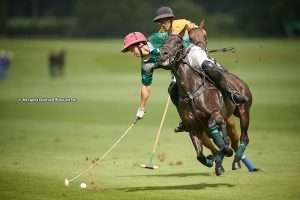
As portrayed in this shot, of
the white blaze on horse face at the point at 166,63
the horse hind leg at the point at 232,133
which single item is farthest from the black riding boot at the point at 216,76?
the horse hind leg at the point at 232,133

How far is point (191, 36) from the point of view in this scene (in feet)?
51.2

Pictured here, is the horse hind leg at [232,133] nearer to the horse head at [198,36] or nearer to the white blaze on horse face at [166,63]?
the horse head at [198,36]

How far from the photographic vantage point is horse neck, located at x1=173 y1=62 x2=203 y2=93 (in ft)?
47.3

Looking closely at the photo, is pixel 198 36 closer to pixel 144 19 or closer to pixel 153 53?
pixel 153 53

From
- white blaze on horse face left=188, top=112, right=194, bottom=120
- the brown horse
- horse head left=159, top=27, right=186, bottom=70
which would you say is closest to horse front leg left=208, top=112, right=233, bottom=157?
the brown horse

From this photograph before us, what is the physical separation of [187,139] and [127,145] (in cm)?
235

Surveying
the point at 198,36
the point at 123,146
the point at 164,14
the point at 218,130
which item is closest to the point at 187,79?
the point at 218,130

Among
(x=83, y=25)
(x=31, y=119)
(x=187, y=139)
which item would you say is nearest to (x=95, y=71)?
(x=83, y=25)

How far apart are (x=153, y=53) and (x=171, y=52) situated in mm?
980

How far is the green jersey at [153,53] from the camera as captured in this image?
603 inches

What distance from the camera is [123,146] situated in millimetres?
22219

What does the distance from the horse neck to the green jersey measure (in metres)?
0.54

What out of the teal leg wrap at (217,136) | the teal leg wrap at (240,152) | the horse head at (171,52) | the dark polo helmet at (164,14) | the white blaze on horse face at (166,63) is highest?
the dark polo helmet at (164,14)

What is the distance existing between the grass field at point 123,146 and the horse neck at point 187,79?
1.52 metres
